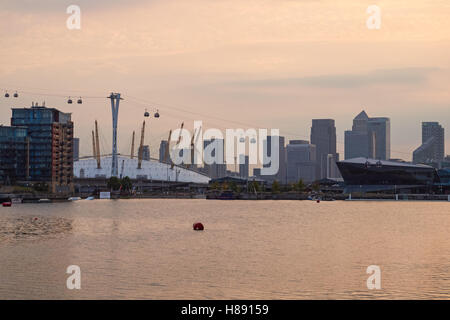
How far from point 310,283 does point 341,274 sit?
481 cm

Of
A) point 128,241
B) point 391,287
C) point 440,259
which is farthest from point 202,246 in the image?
point 391,287

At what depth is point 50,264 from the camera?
53.3 metres

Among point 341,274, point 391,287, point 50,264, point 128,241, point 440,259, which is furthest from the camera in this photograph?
point 128,241

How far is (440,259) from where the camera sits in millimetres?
58625

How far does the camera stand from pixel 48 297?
40.1m

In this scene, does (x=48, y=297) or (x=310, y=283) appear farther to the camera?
(x=310, y=283)

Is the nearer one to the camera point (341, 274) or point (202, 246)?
point (341, 274)
